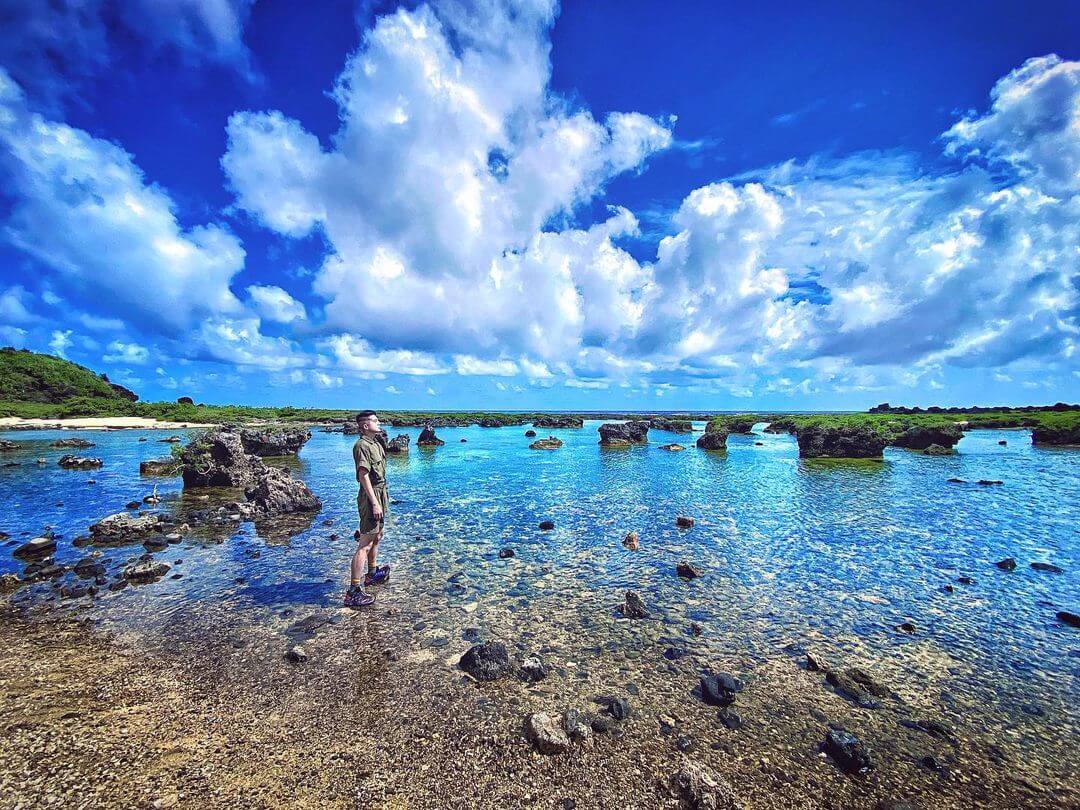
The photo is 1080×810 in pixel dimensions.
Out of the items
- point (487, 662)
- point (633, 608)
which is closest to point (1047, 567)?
point (633, 608)

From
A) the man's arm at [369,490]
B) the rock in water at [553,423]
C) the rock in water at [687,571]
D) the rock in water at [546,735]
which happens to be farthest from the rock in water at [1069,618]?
the rock in water at [553,423]

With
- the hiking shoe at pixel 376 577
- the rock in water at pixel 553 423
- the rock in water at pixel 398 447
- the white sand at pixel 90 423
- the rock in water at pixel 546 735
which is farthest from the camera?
the rock in water at pixel 553 423

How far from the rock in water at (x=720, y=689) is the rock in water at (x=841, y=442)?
49.7 meters

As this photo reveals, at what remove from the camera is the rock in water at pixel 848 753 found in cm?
675

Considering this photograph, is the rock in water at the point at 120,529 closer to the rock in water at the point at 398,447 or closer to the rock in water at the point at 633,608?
the rock in water at the point at 633,608

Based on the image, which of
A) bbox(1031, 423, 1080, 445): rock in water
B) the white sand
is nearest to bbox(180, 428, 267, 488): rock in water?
the white sand

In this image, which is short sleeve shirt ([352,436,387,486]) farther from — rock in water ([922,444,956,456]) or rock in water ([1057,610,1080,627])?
rock in water ([922,444,956,456])

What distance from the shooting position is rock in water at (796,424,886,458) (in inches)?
1918

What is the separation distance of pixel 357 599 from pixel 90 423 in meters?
114

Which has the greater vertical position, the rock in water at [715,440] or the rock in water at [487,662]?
the rock in water at [715,440]

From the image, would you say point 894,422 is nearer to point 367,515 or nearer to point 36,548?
point 367,515

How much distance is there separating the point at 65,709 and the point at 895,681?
1502cm

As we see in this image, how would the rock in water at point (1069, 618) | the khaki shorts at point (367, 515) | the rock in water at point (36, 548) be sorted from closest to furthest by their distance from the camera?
the rock in water at point (1069, 618) → the khaki shorts at point (367, 515) → the rock in water at point (36, 548)

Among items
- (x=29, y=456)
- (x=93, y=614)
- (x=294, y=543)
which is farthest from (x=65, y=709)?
(x=29, y=456)
